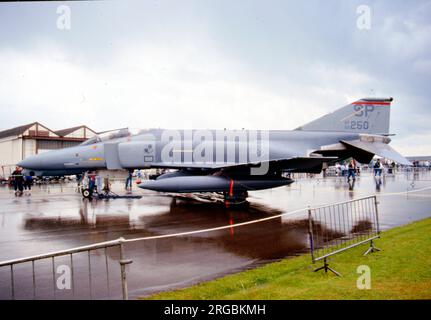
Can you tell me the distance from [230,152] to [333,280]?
8.68m

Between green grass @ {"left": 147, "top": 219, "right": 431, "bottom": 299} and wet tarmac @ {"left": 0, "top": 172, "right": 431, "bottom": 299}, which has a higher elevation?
green grass @ {"left": 147, "top": 219, "right": 431, "bottom": 299}

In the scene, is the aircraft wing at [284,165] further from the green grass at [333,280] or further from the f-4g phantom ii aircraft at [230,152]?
the green grass at [333,280]

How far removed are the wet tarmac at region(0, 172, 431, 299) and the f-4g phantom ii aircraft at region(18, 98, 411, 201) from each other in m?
1.25

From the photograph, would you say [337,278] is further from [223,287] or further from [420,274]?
[223,287]

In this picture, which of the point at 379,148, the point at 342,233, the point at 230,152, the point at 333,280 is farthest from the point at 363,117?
the point at 333,280

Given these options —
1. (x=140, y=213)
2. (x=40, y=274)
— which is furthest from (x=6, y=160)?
(x=40, y=274)

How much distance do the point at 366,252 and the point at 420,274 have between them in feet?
3.90

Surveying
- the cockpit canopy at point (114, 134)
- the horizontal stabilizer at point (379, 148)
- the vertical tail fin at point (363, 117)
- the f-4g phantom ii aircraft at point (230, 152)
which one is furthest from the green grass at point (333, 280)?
the cockpit canopy at point (114, 134)

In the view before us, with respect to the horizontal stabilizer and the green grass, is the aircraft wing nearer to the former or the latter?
the horizontal stabilizer

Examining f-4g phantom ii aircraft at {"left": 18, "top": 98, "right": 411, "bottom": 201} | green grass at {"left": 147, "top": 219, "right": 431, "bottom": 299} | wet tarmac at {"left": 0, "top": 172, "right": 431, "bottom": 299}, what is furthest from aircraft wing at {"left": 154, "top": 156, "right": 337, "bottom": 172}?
green grass at {"left": 147, "top": 219, "right": 431, "bottom": 299}

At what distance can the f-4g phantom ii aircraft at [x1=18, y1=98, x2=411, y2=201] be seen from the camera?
1133cm

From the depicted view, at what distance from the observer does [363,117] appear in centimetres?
1395

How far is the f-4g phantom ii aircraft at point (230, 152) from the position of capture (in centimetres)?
1133
